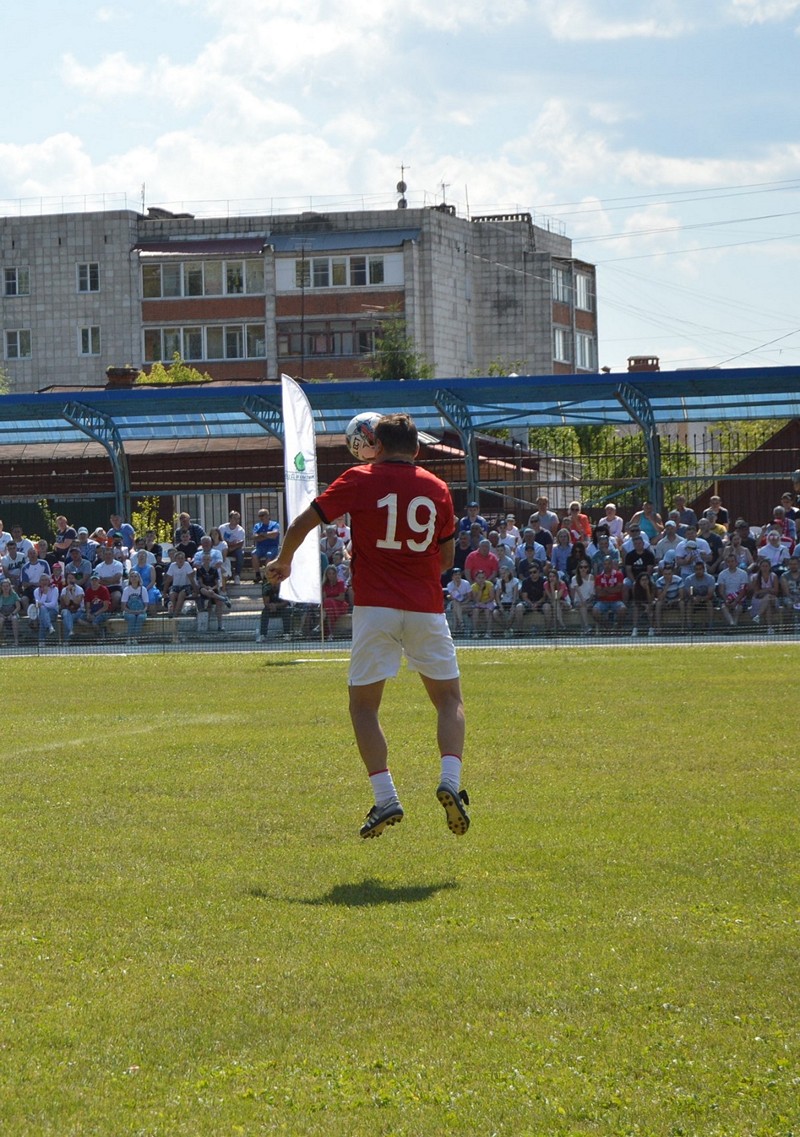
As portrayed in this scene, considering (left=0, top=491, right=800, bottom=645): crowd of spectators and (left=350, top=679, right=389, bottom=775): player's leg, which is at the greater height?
(left=0, top=491, right=800, bottom=645): crowd of spectators

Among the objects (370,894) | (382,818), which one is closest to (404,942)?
(370,894)

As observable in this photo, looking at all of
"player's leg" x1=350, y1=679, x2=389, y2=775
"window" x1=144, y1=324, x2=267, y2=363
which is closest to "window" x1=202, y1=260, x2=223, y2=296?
"window" x1=144, y1=324, x2=267, y2=363

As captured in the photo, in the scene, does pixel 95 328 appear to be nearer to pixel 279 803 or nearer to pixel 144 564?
pixel 144 564

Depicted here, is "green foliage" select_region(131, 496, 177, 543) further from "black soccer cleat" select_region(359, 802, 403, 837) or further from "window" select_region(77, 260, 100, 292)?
"window" select_region(77, 260, 100, 292)

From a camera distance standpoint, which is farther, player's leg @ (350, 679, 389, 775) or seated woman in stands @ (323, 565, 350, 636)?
seated woman in stands @ (323, 565, 350, 636)

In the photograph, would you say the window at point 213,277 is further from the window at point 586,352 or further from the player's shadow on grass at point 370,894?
the player's shadow on grass at point 370,894

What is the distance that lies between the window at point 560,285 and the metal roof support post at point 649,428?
57.8 metres

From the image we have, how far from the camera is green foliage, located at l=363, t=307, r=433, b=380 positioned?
7175cm

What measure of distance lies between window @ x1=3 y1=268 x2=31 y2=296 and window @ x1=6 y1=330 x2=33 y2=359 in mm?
2139

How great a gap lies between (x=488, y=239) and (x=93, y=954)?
8237 cm

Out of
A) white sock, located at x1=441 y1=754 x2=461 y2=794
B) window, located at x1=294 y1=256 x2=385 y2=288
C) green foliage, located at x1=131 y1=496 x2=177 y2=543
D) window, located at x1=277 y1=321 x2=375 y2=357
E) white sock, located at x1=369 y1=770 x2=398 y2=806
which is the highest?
window, located at x1=294 y1=256 x2=385 y2=288

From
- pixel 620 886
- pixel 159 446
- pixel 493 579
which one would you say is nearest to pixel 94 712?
pixel 620 886

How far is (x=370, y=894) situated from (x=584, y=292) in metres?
87.2

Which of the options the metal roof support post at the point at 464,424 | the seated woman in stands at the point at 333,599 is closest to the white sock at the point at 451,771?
the seated woman in stands at the point at 333,599
